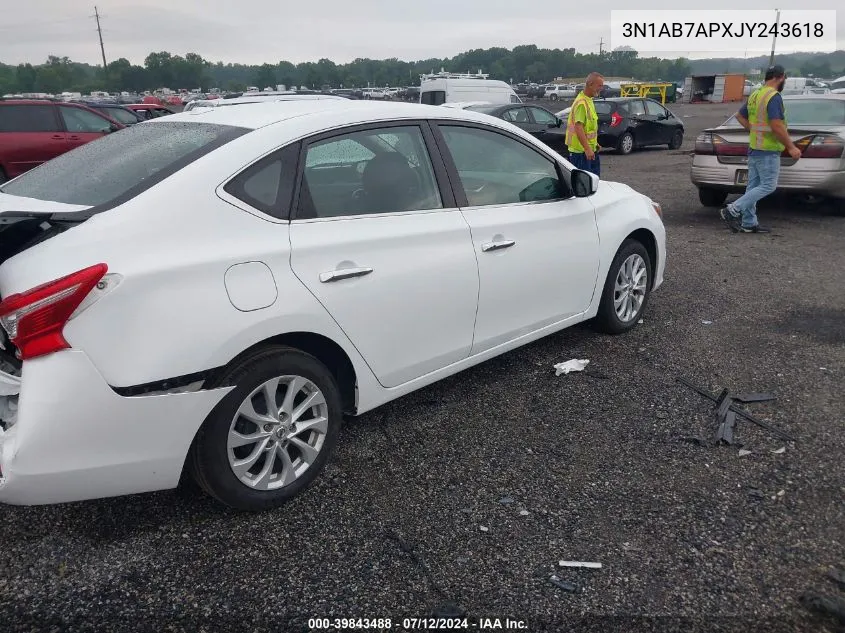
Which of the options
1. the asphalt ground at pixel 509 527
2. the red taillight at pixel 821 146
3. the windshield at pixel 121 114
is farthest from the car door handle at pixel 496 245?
the windshield at pixel 121 114

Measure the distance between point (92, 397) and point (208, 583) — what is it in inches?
31.3

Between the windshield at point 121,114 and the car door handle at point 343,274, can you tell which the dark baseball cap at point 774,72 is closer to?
the car door handle at point 343,274

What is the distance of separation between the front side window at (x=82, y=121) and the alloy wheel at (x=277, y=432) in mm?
11393

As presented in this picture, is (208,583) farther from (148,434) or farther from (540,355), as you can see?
(540,355)

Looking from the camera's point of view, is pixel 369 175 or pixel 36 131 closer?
pixel 369 175

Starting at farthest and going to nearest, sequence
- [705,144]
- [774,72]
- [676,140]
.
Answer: [676,140] < [705,144] < [774,72]

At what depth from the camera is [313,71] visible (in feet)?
303

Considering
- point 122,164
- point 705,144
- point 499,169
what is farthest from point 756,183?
point 122,164

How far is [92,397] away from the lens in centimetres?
232

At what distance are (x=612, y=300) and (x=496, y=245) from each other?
4.70ft

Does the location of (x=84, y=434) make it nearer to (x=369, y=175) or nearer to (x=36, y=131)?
(x=369, y=175)

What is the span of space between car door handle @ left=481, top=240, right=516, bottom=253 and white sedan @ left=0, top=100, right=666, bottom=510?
0.01m

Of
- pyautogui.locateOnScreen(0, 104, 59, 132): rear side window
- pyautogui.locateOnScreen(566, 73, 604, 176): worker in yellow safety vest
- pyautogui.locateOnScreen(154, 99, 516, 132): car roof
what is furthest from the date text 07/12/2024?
pyautogui.locateOnScreen(0, 104, 59, 132): rear side window

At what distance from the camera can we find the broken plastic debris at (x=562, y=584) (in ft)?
8.07
